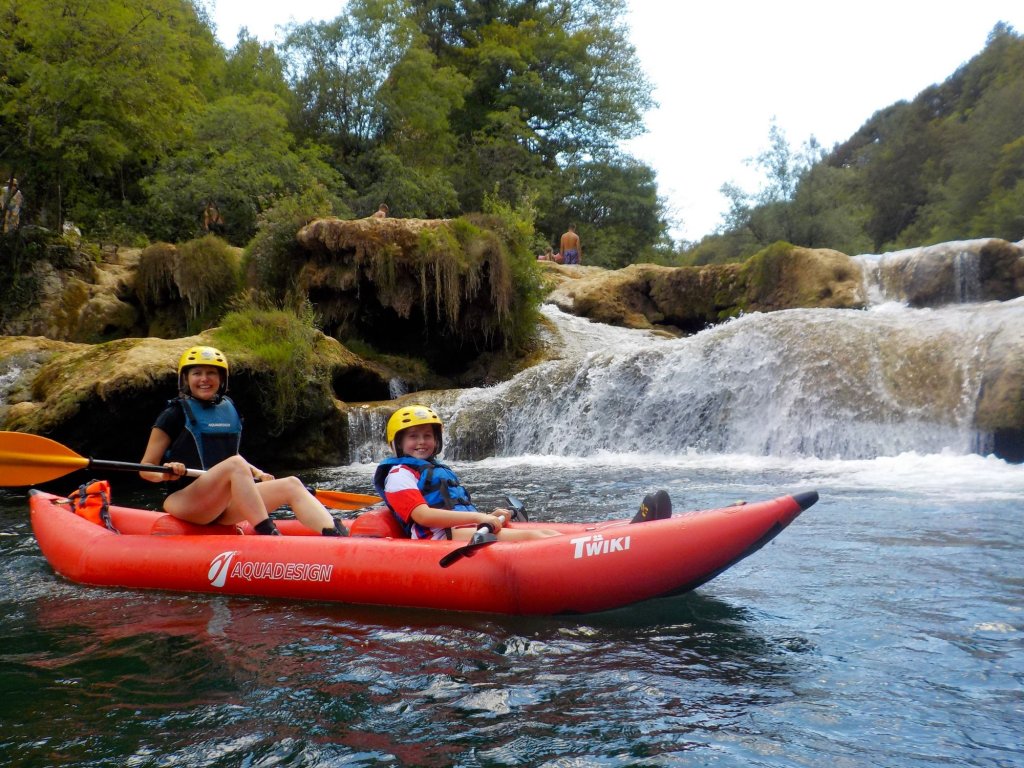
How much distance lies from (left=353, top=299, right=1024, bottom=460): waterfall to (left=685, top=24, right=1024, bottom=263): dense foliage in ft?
55.8

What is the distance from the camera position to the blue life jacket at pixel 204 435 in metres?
4.88

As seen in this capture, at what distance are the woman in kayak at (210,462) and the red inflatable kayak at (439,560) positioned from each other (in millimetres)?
157

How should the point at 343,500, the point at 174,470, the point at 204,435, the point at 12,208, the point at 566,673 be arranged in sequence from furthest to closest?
the point at 12,208 < the point at 343,500 < the point at 204,435 < the point at 174,470 < the point at 566,673

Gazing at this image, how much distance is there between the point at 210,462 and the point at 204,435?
16cm

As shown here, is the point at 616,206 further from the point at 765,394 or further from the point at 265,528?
the point at 265,528

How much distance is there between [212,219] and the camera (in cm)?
1653

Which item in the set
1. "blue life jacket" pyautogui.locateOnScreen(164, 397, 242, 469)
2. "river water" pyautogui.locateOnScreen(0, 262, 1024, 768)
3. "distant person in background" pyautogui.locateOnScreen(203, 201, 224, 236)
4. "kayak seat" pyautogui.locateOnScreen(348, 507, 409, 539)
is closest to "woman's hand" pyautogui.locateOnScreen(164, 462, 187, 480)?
"blue life jacket" pyautogui.locateOnScreen(164, 397, 242, 469)

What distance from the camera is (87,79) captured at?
1303 centimetres

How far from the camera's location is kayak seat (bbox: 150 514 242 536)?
4898 mm

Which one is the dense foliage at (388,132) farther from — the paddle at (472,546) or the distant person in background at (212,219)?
the paddle at (472,546)

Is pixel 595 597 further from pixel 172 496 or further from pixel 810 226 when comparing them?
pixel 810 226

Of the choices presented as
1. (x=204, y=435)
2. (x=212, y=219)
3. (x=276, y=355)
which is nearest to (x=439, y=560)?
(x=204, y=435)

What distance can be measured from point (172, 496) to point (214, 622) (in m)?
1.10

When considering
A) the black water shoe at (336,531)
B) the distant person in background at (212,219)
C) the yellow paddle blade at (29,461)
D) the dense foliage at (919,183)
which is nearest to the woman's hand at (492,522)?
the black water shoe at (336,531)
